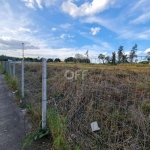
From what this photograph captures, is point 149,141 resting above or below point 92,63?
below

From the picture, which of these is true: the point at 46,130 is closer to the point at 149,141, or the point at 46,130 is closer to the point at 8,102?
the point at 149,141

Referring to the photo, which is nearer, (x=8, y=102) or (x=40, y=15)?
(x=8, y=102)

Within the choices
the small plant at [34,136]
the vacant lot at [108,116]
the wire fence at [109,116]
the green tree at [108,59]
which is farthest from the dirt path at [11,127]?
the green tree at [108,59]

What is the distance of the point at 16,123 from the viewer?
10.1 ft

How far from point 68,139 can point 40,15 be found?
23.5ft

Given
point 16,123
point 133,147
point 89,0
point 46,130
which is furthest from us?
point 89,0

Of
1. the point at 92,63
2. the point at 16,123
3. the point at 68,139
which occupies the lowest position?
the point at 16,123

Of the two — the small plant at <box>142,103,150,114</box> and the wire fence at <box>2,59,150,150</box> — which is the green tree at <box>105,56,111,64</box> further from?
the small plant at <box>142,103,150,114</box>

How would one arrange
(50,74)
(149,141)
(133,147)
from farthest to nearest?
(50,74), (149,141), (133,147)

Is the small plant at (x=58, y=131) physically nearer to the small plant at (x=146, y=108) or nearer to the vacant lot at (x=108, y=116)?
the vacant lot at (x=108, y=116)

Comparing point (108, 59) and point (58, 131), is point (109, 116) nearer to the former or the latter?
point (58, 131)

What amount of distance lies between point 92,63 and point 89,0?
3.89 metres

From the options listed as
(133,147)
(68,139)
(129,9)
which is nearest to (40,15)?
(129,9)

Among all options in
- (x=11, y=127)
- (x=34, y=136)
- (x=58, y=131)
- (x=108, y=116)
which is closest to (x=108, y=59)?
(x=108, y=116)
